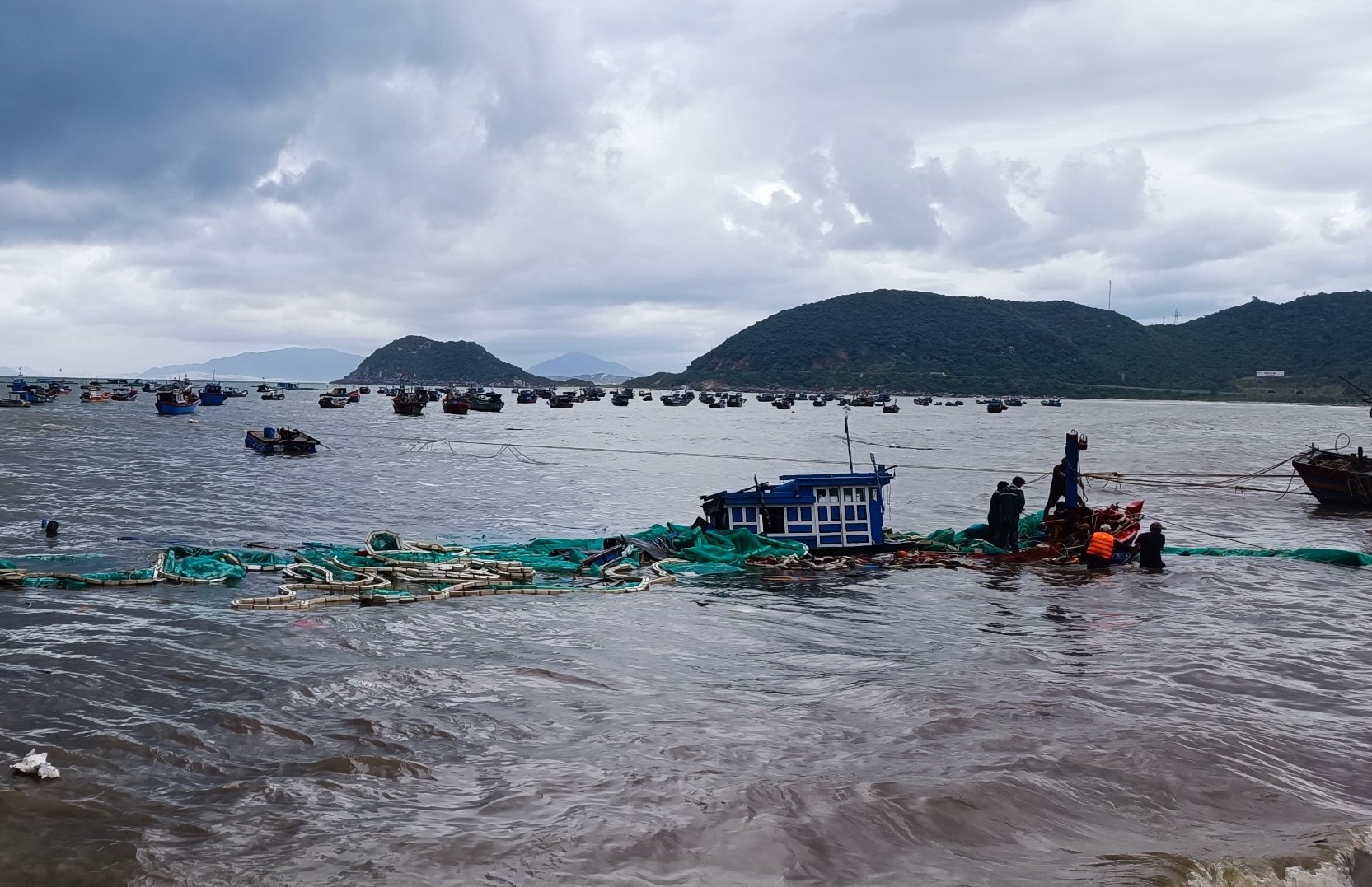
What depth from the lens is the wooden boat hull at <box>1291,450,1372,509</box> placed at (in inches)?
1330

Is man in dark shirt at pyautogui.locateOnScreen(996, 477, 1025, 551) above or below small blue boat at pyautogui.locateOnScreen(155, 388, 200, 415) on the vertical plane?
below

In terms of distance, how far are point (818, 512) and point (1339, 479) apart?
23.9 metres

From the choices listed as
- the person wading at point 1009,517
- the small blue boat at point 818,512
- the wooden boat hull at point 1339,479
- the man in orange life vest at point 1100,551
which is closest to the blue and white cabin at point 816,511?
the small blue boat at point 818,512

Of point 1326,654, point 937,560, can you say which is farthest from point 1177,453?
point 1326,654

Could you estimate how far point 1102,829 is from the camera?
7.31 m

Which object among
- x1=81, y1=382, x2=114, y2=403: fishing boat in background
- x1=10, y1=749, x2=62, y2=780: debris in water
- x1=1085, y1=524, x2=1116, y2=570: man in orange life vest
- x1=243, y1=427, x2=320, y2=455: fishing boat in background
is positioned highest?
x1=81, y1=382, x2=114, y2=403: fishing boat in background

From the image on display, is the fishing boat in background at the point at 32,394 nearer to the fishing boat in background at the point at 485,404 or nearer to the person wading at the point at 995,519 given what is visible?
the fishing boat in background at the point at 485,404

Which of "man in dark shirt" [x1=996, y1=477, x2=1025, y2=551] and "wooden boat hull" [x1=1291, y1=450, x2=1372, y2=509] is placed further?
"wooden boat hull" [x1=1291, y1=450, x2=1372, y2=509]

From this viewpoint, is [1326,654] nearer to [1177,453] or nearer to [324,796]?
[324,796]

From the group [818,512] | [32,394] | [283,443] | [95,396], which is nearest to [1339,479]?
[818,512]

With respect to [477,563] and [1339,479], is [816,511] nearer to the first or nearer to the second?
[477,563]

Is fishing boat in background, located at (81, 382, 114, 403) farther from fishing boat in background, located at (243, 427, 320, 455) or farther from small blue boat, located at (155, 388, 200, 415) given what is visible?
fishing boat in background, located at (243, 427, 320, 455)

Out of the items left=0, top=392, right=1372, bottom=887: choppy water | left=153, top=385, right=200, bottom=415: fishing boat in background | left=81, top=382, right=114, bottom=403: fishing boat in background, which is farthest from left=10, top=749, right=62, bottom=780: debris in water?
left=81, top=382, right=114, bottom=403: fishing boat in background

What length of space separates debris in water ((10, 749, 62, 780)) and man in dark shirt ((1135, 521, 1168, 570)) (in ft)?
64.7
